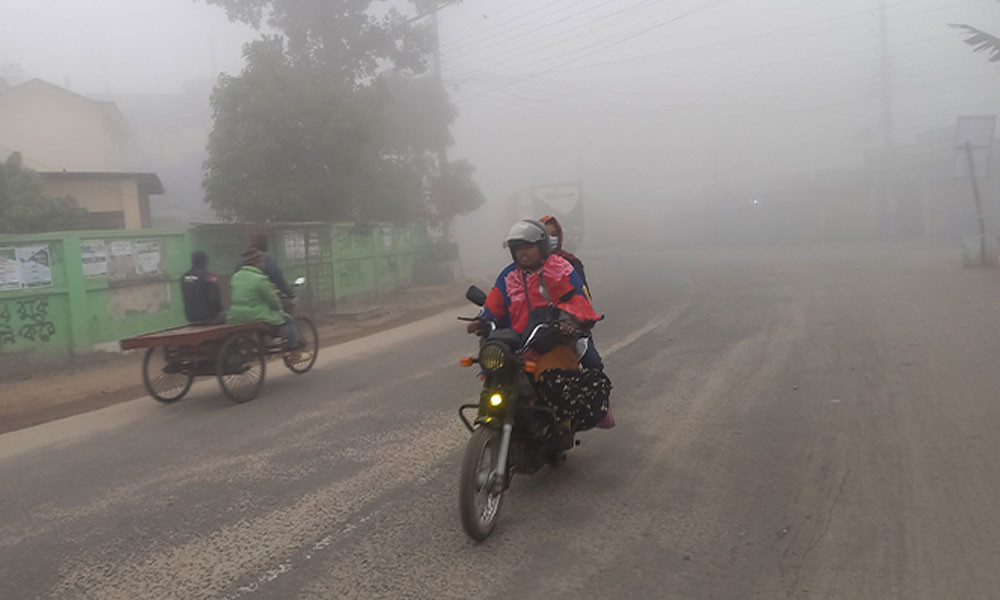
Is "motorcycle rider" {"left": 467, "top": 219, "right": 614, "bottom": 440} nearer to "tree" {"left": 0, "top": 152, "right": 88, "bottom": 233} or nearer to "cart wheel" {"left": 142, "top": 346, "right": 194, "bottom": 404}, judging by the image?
"cart wheel" {"left": 142, "top": 346, "right": 194, "bottom": 404}

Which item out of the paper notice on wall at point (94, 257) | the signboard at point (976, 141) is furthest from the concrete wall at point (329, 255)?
the signboard at point (976, 141)

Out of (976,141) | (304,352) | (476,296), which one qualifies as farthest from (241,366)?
(976,141)

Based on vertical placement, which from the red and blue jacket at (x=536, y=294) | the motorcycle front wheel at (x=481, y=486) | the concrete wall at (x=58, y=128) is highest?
the concrete wall at (x=58, y=128)

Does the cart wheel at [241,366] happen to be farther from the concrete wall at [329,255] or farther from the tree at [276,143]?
the tree at [276,143]

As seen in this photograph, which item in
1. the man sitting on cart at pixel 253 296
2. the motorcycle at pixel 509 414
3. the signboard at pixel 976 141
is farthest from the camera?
the signboard at pixel 976 141

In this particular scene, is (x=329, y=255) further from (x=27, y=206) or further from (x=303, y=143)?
(x=27, y=206)

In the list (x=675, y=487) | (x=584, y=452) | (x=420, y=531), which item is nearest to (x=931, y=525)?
(x=675, y=487)

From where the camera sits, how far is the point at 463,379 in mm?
8898

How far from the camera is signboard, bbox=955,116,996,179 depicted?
64.3ft

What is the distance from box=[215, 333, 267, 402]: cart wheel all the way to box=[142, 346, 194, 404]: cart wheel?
420 millimetres

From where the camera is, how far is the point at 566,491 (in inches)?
200

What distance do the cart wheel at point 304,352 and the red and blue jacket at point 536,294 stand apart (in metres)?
5.03

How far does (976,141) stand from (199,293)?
18.7 meters

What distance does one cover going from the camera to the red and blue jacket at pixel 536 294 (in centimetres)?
492
